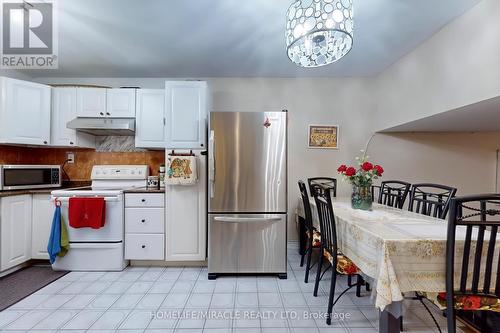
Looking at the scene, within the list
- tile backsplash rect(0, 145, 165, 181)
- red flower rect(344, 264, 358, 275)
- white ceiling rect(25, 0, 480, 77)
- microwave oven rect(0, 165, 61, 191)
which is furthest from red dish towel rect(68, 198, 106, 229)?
red flower rect(344, 264, 358, 275)

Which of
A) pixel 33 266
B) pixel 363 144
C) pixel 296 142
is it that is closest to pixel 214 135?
pixel 296 142

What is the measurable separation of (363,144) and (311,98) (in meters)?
1.01

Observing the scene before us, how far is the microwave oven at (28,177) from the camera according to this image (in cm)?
250

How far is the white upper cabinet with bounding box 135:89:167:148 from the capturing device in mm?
2873

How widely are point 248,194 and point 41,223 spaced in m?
2.42

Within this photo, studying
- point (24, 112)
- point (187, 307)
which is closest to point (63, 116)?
point (24, 112)

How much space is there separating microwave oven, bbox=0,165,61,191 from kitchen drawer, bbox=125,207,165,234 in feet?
3.85

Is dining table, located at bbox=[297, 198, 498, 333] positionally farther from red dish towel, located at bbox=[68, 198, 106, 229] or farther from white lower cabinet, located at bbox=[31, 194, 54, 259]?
white lower cabinet, located at bbox=[31, 194, 54, 259]

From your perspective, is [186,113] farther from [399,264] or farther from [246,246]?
[399,264]

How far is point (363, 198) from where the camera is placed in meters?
2.11

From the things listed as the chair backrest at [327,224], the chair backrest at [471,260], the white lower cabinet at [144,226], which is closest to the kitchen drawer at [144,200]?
the white lower cabinet at [144,226]

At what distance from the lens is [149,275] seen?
8.21 feet

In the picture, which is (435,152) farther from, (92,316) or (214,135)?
(92,316)

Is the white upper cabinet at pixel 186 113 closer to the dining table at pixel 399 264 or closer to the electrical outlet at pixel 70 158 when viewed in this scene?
the electrical outlet at pixel 70 158
